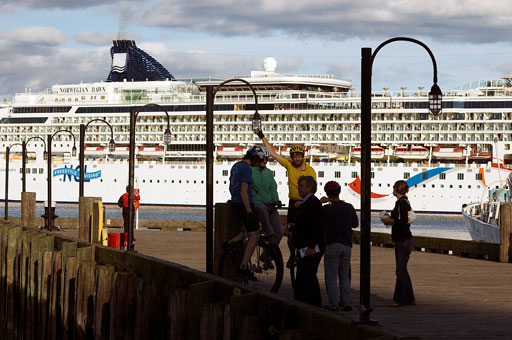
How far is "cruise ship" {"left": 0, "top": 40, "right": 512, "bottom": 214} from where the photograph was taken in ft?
179

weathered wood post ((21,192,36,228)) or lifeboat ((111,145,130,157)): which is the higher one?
lifeboat ((111,145,130,157))

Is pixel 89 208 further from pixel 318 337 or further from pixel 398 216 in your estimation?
pixel 318 337

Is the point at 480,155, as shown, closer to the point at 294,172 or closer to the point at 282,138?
the point at 282,138

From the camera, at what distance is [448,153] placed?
182ft

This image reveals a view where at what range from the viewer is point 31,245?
12.3 meters

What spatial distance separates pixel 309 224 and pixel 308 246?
177 mm

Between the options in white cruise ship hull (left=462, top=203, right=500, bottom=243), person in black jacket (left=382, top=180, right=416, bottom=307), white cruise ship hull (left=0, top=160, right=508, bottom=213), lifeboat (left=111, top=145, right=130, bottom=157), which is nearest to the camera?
person in black jacket (left=382, top=180, right=416, bottom=307)

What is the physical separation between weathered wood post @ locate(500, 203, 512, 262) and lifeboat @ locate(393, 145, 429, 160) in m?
43.5

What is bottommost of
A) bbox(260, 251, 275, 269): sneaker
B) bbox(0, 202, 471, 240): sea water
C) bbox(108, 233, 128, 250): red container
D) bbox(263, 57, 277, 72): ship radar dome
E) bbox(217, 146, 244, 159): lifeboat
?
bbox(0, 202, 471, 240): sea water

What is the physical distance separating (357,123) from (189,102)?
12.5 m

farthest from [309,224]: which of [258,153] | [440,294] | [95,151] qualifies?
[95,151]

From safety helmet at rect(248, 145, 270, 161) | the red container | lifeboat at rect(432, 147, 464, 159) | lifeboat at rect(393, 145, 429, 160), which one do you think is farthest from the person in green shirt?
lifeboat at rect(432, 147, 464, 159)

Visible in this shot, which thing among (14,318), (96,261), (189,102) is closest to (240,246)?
(96,261)

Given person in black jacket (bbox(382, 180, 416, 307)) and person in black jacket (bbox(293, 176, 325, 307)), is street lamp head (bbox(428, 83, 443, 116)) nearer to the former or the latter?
person in black jacket (bbox(382, 180, 416, 307))
